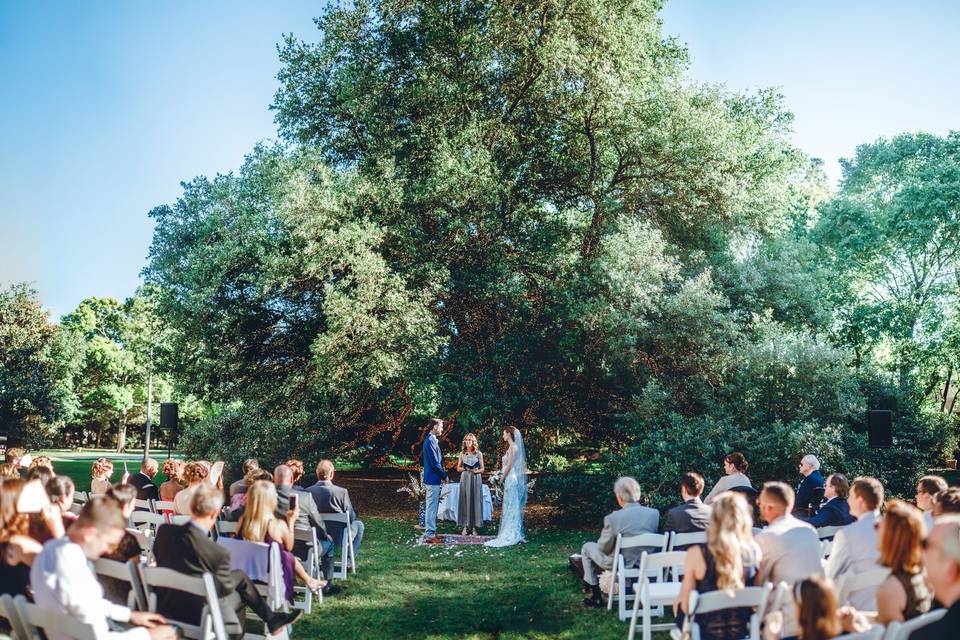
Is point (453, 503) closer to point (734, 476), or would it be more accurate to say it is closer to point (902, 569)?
point (734, 476)

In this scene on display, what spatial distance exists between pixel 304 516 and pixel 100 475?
2901 millimetres

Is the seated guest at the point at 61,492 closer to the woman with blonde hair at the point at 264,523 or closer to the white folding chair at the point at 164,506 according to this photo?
the white folding chair at the point at 164,506

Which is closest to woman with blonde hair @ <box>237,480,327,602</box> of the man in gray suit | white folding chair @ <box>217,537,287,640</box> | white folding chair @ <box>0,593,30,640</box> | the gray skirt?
white folding chair @ <box>217,537,287,640</box>

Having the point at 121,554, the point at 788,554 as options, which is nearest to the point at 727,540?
the point at 788,554

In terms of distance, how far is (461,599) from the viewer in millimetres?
8383

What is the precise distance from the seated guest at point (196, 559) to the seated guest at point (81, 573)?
0.44m

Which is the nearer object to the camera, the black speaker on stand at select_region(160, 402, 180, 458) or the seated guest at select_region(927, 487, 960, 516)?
the seated guest at select_region(927, 487, 960, 516)

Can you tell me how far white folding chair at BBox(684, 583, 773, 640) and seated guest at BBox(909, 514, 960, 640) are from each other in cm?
103

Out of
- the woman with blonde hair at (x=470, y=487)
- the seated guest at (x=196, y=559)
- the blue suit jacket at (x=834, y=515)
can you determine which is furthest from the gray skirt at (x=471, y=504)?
the seated guest at (x=196, y=559)

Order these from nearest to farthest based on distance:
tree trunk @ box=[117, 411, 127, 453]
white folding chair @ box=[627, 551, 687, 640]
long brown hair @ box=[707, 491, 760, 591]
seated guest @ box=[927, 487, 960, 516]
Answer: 1. long brown hair @ box=[707, 491, 760, 591]
2. seated guest @ box=[927, 487, 960, 516]
3. white folding chair @ box=[627, 551, 687, 640]
4. tree trunk @ box=[117, 411, 127, 453]

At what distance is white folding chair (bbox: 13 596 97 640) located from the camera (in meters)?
3.79

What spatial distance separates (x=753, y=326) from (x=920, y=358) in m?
10.2

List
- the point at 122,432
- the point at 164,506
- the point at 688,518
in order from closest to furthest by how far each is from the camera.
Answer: the point at 688,518
the point at 164,506
the point at 122,432

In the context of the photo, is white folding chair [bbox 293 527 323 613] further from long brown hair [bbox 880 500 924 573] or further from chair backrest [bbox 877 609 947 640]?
chair backrest [bbox 877 609 947 640]
